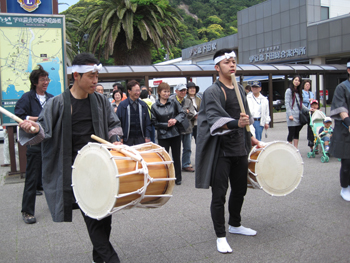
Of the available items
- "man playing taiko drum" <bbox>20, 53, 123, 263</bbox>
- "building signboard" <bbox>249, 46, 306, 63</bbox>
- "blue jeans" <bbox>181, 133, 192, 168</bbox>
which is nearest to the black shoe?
"man playing taiko drum" <bbox>20, 53, 123, 263</bbox>

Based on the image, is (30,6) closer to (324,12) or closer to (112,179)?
(112,179)

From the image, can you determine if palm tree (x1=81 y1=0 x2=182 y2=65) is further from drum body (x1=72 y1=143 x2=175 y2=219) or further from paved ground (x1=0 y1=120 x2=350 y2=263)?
drum body (x1=72 y1=143 x2=175 y2=219)

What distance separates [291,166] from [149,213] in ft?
7.02

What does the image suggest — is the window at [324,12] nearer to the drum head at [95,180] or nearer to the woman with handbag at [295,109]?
the woman with handbag at [295,109]

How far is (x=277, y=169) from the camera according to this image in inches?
155

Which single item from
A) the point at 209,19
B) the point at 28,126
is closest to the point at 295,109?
the point at 28,126

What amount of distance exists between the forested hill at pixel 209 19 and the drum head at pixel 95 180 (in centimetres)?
6764

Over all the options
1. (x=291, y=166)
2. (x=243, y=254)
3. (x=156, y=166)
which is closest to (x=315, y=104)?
(x=291, y=166)

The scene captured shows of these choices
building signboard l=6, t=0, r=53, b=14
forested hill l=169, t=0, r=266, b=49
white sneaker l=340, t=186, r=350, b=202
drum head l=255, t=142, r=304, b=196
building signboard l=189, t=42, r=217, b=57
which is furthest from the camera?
forested hill l=169, t=0, r=266, b=49

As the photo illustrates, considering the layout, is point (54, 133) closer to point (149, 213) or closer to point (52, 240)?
point (52, 240)

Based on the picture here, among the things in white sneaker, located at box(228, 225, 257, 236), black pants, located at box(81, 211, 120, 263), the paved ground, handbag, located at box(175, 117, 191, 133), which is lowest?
the paved ground

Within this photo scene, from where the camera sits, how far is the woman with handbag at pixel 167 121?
22.9ft

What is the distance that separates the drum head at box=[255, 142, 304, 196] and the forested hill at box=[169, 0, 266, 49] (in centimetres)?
6664

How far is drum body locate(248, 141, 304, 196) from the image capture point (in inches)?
154
